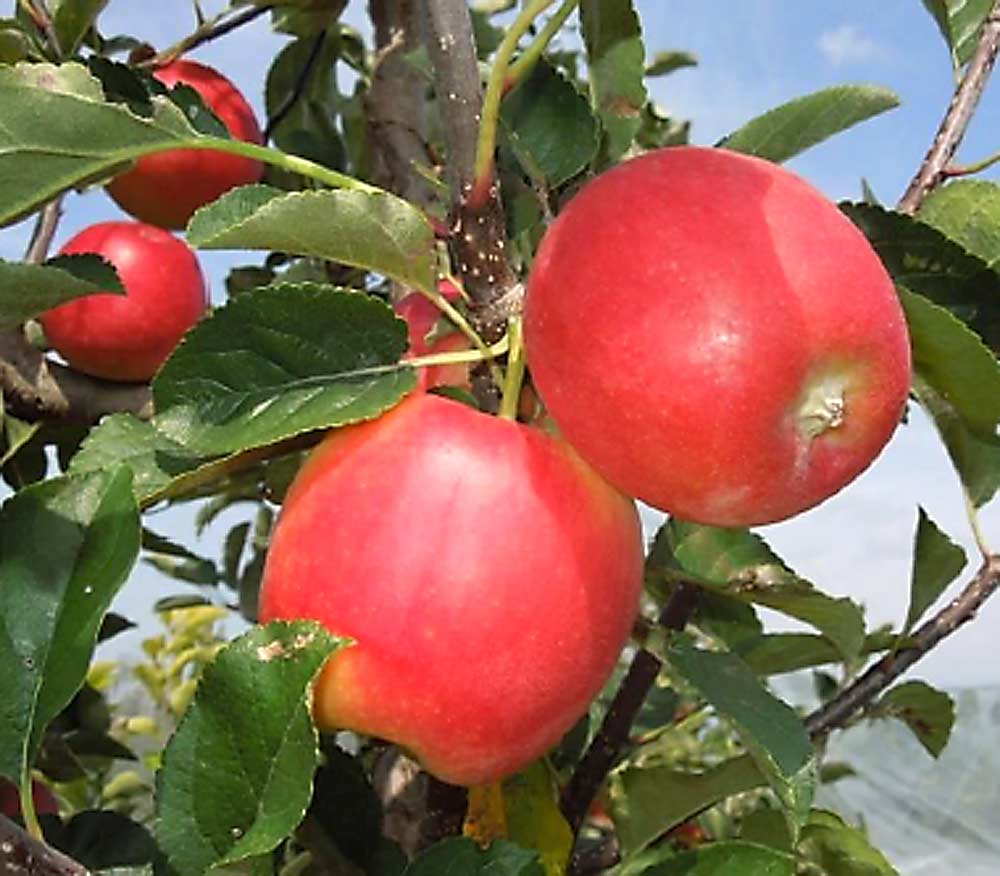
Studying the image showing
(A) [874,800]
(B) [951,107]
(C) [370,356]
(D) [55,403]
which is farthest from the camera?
(A) [874,800]

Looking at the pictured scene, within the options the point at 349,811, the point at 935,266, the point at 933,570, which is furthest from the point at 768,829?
the point at 935,266

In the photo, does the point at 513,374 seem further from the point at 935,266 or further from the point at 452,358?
the point at 935,266

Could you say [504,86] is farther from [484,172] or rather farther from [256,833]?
[256,833]

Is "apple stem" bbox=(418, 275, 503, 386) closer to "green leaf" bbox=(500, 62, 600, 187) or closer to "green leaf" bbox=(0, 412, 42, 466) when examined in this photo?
"green leaf" bbox=(500, 62, 600, 187)

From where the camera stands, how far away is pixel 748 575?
0.73m

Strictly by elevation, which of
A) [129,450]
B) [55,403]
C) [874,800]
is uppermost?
[129,450]

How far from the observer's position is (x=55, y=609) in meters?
0.59

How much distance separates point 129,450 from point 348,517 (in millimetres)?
129

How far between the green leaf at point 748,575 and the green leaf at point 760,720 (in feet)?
0.29

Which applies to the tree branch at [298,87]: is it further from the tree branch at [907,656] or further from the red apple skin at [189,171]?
the tree branch at [907,656]

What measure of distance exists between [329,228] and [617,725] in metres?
0.41

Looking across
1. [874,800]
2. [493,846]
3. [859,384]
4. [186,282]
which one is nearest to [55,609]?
[493,846]

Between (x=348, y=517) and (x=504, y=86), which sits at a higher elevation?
(x=504, y=86)

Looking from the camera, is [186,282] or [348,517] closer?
[348,517]
